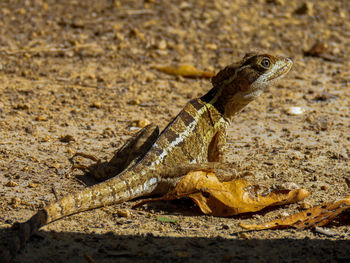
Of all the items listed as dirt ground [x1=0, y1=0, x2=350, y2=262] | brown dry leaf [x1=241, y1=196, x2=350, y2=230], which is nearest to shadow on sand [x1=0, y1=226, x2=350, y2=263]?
dirt ground [x1=0, y1=0, x2=350, y2=262]

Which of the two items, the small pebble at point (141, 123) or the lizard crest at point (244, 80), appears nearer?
the lizard crest at point (244, 80)

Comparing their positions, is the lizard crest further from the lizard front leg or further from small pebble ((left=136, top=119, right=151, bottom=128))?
small pebble ((left=136, top=119, right=151, bottom=128))

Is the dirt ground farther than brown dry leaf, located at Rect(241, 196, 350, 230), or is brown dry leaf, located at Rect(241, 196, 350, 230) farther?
brown dry leaf, located at Rect(241, 196, 350, 230)

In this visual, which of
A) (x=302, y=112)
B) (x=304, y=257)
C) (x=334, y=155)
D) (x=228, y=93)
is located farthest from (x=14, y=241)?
(x=302, y=112)

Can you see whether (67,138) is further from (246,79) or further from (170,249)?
(170,249)

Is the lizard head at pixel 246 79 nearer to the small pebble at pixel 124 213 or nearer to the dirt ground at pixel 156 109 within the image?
the dirt ground at pixel 156 109

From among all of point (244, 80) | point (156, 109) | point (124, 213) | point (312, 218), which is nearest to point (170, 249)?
point (124, 213)

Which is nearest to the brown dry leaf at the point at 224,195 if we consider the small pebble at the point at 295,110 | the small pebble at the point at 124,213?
the small pebble at the point at 124,213
